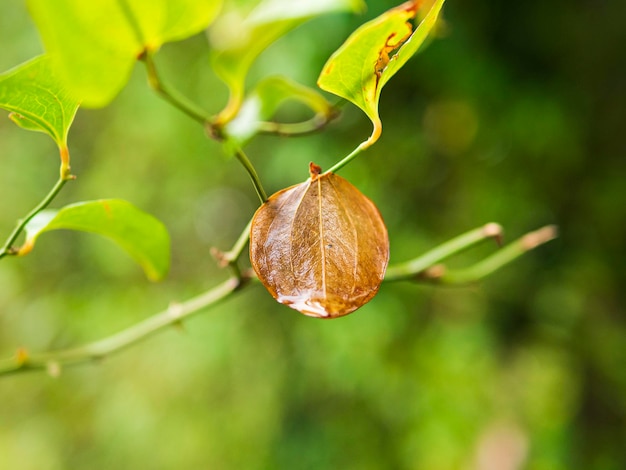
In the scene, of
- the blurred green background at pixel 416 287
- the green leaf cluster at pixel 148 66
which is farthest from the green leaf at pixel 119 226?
the blurred green background at pixel 416 287

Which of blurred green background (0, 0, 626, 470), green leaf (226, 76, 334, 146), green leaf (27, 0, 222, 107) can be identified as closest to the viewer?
green leaf (27, 0, 222, 107)

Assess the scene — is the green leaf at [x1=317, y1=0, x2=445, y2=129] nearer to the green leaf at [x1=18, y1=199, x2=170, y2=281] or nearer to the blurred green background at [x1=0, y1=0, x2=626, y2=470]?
the green leaf at [x1=18, y1=199, x2=170, y2=281]

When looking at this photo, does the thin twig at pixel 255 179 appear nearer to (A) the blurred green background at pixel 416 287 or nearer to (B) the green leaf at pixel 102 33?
(B) the green leaf at pixel 102 33

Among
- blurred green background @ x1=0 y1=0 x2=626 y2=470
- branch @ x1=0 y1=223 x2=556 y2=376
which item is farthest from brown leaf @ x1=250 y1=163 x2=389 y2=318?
blurred green background @ x1=0 y1=0 x2=626 y2=470

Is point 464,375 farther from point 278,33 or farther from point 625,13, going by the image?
point 278,33

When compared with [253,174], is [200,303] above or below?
below

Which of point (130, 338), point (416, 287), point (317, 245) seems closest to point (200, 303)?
point (130, 338)

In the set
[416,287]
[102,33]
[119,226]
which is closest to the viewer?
[102,33]

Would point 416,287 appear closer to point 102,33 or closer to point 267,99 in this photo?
point 267,99
